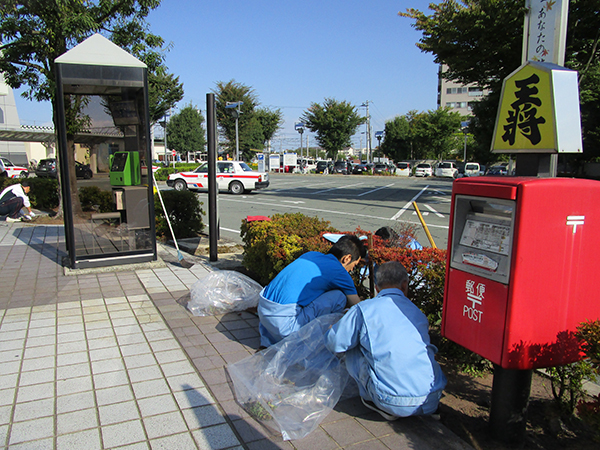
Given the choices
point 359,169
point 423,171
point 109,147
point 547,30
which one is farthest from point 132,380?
point 359,169

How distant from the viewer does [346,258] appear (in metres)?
3.62

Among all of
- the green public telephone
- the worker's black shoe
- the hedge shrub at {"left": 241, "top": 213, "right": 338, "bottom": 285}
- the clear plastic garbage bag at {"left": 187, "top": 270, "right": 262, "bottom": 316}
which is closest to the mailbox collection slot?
the worker's black shoe

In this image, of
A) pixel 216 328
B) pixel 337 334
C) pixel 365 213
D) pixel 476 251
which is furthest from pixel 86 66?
pixel 365 213

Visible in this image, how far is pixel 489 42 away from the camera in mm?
13547

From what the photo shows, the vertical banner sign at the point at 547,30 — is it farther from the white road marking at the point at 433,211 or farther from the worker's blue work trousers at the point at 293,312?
the white road marking at the point at 433,211

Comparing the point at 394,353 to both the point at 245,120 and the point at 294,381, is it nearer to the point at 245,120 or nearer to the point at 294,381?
the point at 294,381

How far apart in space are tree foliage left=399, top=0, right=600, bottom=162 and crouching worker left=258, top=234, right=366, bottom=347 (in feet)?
37.7

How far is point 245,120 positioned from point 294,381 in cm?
4401

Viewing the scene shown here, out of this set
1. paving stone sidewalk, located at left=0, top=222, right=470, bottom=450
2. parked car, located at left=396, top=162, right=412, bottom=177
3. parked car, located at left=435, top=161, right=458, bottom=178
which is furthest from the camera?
parked car, located at left=396, top=162, right=412, bottom=177

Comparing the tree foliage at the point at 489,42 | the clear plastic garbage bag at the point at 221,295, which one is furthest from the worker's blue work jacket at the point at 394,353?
the tree foliage at the point at 489,42

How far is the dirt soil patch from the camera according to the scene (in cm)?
258

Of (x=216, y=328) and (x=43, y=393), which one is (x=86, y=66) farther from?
(x=43, y=393)

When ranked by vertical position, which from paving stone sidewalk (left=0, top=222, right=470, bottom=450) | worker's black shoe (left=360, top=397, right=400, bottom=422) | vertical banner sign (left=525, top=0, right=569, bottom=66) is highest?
vertical banner sign (left=525, top=0, right=569, bottom=66)

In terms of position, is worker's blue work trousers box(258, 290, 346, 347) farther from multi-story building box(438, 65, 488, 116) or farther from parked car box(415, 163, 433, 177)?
multi-story building box(438, 65, 488, 116)
